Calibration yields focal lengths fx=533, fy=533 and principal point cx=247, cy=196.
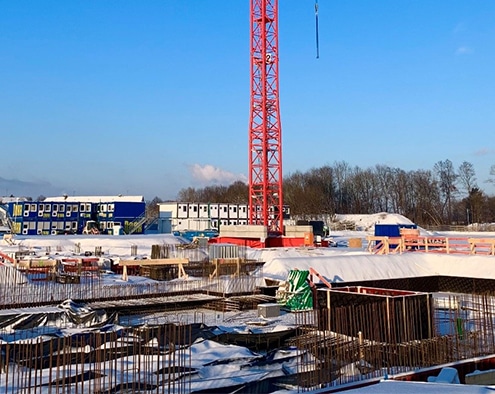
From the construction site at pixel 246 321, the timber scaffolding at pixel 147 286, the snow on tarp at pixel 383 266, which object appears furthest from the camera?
the snow on tarp at pixel 383 266

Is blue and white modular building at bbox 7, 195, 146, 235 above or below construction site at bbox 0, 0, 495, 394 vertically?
above

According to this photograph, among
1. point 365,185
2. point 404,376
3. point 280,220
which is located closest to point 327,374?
point 404,376

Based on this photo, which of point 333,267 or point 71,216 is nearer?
point 333,267

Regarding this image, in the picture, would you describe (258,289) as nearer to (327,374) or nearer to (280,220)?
(327,374)

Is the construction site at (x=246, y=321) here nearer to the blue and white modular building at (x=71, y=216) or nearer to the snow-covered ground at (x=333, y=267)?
the snow-covered ground at (x=333, y=267)

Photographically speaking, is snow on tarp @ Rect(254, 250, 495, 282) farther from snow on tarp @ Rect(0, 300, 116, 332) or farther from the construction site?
snow on tarp @ Rect(0, 300, 116, 332)

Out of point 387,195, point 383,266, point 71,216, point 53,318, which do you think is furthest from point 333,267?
point 387,195

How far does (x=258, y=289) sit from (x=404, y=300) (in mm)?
8943

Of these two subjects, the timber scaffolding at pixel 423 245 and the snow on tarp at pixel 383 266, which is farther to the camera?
the timber scaffolding at pixel 423 245

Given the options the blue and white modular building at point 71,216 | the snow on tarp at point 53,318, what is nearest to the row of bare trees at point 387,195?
the blue and white modular building at point 71,216

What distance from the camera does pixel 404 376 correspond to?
9.33 m

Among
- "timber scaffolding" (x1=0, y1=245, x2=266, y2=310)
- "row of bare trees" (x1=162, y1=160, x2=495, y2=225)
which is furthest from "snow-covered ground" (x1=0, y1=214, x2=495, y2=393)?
"row of bare trees" (x1=162, y1=160, x2=495, y2=225)

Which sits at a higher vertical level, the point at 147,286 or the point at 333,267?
the point at 333,267

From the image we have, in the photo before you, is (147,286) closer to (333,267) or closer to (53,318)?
(53,318)
